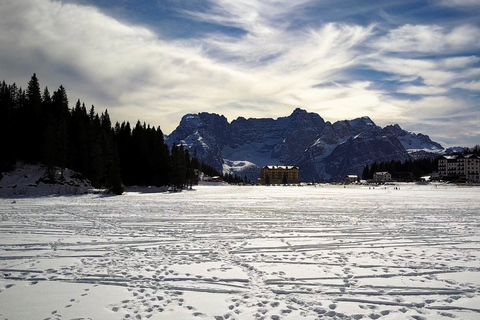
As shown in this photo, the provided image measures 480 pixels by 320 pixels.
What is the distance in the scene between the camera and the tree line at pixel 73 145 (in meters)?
66.8

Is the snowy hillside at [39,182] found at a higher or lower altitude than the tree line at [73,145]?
lower

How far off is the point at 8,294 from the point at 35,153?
74.2 m

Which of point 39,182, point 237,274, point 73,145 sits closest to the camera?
point 237,274

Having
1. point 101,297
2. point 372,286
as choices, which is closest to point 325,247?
point 372,286

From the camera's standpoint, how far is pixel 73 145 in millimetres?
75938

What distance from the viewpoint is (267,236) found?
17.5 meters

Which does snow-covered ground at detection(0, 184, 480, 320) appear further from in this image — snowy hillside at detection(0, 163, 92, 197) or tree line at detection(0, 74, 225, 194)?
tree line at detection(0, 74, 225, 194)

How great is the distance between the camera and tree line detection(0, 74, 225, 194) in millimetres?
66750

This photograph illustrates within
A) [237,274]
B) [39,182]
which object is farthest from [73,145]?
[237,274]

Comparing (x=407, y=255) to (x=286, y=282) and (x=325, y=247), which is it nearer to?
(x=325, y=247)

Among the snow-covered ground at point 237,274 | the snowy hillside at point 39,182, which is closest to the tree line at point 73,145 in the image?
the snowy hillside at point 39,182

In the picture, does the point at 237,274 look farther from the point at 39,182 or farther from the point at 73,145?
the point at 73,145

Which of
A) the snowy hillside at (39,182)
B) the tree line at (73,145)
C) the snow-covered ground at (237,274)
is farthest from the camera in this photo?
the tree line at (73,145)

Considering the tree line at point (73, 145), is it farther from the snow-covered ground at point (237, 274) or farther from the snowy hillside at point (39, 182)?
the snow-covered ground at point (237, 274)
